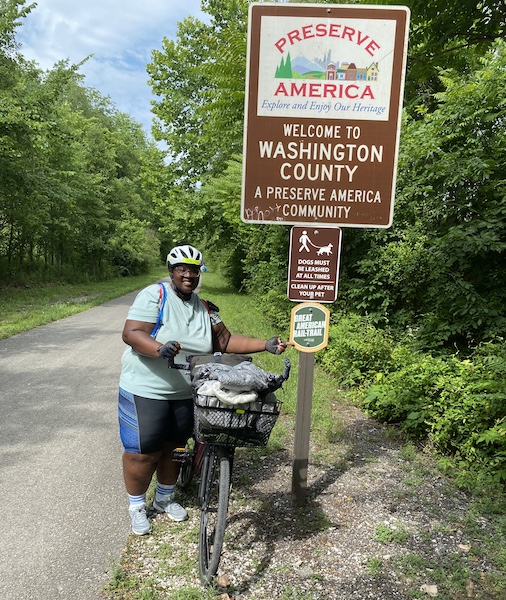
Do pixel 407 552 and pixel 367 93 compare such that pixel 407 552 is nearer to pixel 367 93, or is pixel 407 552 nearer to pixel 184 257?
pixel 184 257

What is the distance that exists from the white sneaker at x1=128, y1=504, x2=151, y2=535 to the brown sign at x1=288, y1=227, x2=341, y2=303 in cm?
179

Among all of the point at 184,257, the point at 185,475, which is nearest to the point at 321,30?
the point at 184,257

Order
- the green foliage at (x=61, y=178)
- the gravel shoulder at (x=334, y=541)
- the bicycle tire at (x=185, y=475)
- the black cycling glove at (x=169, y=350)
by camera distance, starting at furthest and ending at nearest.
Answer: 1. the green foliage at (x=61, y=178)
2. the bicycle tire at (x=185, y=475)
3. the gravel shoulder at (x=334, y=541)
4. the black cycling glove at (x=169, y=350)

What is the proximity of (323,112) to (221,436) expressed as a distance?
2.18 metres

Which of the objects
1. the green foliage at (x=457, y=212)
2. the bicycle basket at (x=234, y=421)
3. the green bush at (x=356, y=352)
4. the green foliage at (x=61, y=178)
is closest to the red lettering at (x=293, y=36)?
the bicycle basket at (x=234, y=421)

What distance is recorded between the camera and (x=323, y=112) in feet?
9.82

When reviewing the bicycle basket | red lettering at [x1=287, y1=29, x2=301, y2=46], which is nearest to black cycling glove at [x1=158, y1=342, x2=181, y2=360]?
the bicycle basket

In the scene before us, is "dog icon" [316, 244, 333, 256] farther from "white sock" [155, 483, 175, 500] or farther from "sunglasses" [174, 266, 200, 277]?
"white sock" [155, 483, 175, 500]

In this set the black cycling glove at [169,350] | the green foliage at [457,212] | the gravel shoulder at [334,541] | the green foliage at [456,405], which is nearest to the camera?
the black cycling glove at [169,350]

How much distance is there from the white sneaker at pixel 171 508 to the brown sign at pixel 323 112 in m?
2.14

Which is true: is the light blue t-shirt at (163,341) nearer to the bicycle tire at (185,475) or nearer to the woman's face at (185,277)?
the woman's face at (185,277)

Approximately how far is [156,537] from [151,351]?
52.4 inches

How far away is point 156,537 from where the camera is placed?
297cm

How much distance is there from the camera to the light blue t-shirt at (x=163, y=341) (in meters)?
2.81
